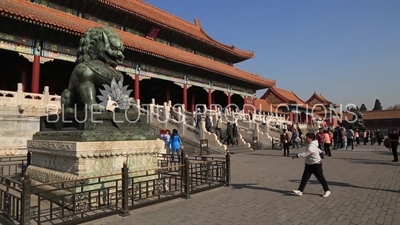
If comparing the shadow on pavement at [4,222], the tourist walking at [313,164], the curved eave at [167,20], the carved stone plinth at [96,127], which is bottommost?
the shadow on pavement at [4,222]

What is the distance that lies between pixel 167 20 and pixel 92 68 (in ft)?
70.1

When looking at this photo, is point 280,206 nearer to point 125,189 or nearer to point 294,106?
point 125,189

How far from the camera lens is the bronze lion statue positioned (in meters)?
5.55

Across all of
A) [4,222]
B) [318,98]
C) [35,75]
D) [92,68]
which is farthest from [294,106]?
[4,222]

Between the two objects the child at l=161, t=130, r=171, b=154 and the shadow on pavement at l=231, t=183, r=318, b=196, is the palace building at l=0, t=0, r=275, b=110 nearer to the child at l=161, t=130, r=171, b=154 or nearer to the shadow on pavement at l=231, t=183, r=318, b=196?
the child at l=161, t=130, r=171, b=154

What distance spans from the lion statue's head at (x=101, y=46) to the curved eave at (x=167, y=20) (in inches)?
536

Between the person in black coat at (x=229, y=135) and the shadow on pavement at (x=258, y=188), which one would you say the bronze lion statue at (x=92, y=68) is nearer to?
the shadow on pavement at (x=258, y=188)

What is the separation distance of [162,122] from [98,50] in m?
9.65

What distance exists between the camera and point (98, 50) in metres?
5.84

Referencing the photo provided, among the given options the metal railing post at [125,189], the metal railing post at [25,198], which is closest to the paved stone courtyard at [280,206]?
the metal railing post at [125,189]

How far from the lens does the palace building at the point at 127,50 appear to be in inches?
541

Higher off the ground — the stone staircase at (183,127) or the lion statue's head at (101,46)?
the lion statue's head at (101,46)

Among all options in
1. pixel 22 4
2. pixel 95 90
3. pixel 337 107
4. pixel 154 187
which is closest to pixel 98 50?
pixel 95 90

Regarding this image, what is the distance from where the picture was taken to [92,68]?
5.60 meters
